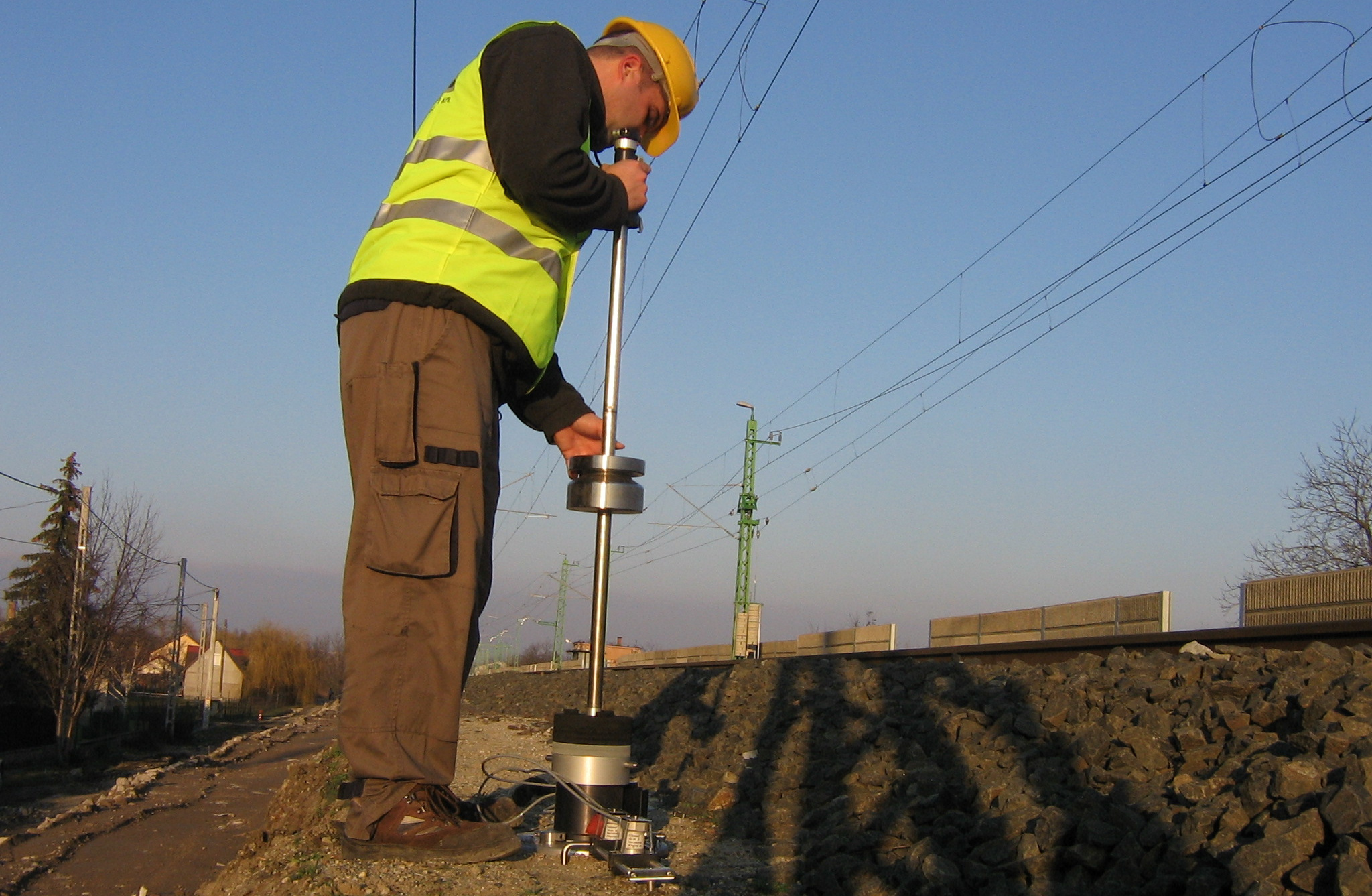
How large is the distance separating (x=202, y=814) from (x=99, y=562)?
99.9 ft

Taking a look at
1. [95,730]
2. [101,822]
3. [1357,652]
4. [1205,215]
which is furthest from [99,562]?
[1357,652]

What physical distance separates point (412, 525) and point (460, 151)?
1.00m

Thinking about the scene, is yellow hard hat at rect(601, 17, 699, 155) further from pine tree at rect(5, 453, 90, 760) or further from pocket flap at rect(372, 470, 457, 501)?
pine tree at rect(5, 453, 90, 760)

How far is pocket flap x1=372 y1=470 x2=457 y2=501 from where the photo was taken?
2.45 metres

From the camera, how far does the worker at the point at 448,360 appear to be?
245cm

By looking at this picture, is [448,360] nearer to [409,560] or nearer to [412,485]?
[412,485]

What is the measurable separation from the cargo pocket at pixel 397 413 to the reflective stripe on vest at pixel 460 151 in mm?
581

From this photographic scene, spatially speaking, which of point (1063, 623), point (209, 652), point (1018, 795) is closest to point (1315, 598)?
point (1063, 623)

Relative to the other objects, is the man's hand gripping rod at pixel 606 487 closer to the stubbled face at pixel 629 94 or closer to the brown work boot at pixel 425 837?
the stubbled face at pixel 629 94

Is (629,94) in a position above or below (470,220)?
above

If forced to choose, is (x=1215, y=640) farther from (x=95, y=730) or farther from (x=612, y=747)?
(x=95, y=730)

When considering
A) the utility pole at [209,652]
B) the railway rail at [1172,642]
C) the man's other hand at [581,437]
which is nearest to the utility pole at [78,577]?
the utility pole at [209,652]

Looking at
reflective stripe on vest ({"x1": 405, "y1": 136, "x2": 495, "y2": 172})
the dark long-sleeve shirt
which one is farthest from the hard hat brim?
reflective stripe on vest ({"x1": 405, "y1": 136, "x2": 495, "y2": 172})

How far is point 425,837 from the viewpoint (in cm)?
248
